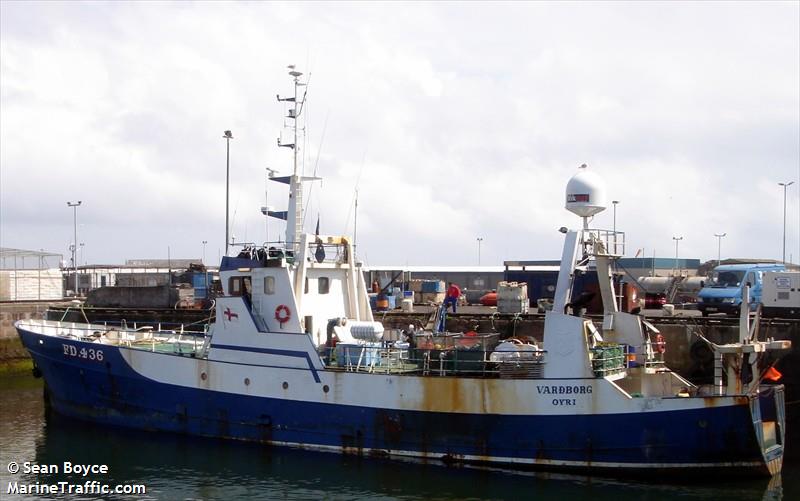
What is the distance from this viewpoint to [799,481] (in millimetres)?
17844

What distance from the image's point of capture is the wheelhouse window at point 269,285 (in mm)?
20516

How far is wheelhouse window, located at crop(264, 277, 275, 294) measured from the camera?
20.5 metres

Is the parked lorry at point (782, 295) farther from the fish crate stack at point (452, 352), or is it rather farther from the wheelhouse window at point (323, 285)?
the wheelhouse window at point (323, 285)

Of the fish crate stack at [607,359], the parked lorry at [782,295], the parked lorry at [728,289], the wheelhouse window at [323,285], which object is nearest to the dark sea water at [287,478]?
the fish crate stack at [607,359]

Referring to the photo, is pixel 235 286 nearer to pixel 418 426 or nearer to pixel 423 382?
pixel 423 382

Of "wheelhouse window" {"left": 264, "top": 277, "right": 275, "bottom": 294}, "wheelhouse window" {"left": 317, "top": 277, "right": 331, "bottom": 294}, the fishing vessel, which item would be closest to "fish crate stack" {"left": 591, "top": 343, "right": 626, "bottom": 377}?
the fishing vessel

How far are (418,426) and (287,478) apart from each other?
2.90 meters

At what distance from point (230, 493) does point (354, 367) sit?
3.82 m

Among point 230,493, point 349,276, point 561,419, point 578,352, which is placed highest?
point 349,276

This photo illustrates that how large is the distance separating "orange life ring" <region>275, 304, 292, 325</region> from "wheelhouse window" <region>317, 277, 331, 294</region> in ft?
4.34

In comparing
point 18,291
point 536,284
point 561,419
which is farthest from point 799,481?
point 18,291

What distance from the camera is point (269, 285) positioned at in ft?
67.5

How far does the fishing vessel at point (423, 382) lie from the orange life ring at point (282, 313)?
36 mm

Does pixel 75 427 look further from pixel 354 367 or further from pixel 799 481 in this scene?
pixel 799 481
